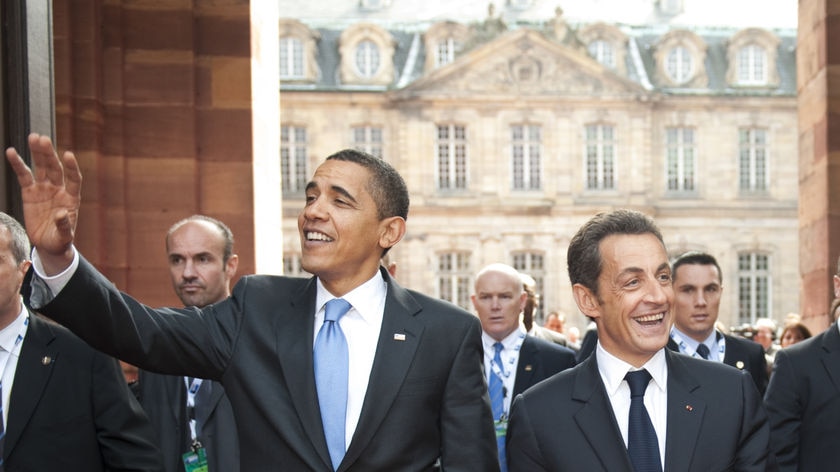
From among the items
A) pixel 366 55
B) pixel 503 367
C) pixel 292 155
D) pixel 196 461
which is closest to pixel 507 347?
pixel 503 367

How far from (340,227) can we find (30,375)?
1.14 metres

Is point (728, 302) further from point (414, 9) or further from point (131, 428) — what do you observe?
point (131, 428)

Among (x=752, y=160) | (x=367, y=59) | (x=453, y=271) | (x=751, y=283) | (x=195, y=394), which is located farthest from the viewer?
(x=367, y=59)

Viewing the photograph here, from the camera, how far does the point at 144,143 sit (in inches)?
250

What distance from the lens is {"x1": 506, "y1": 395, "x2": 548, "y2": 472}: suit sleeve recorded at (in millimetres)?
2932

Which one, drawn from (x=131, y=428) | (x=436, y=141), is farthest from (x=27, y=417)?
(x=436, y=141)

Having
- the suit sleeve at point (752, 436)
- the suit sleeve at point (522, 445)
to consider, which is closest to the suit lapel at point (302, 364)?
the suit sleeve at point (522, 445)

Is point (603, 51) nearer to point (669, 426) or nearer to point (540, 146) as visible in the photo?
point (540, 146)

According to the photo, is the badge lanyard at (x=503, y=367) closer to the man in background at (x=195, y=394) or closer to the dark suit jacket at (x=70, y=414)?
the man in background at (x=195, y=394)

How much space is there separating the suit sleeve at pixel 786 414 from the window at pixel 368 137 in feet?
100

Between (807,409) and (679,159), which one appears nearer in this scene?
(807,409)

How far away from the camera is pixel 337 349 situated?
2887mm

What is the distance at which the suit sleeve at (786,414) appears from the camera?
4.07 m

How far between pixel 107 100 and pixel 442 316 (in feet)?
12.8
